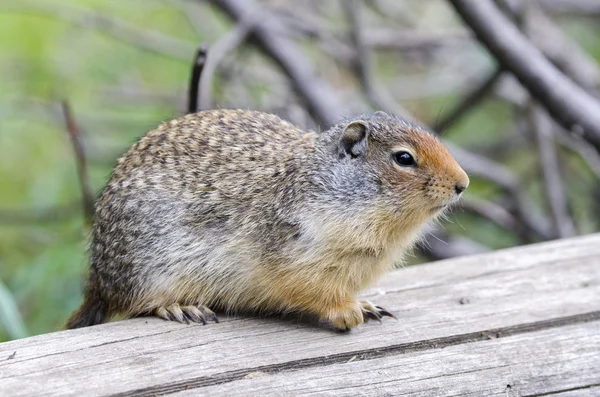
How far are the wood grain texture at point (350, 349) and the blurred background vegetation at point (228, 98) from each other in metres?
1.45

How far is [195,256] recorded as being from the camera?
3.10 meters

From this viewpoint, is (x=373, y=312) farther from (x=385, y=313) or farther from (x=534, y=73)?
(x=534, y=73)

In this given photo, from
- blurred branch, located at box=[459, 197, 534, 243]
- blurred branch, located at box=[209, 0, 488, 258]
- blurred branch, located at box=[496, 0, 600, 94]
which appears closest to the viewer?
blurred branch, located at box=[209, 0, 488, 258]

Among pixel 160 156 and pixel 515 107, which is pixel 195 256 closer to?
pixel 160 156

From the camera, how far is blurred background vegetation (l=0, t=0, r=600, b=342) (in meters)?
5.44

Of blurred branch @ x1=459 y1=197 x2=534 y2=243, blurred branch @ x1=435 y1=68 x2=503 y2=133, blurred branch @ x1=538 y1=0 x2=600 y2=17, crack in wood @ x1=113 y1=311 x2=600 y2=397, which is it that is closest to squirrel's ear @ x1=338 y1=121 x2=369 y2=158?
crack in wood @ x1=113 y1=311 x2=600 y2=397

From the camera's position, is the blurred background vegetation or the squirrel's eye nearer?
the squirrel's eye

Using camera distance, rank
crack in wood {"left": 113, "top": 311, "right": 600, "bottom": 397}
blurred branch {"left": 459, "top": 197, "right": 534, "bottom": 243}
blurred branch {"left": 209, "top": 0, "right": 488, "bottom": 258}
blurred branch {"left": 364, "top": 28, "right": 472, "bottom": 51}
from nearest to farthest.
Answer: crack in wood {"left": 113, "top": 311, "right": 600, "bottom": 397} < blurred branch {"left": 209, "top": 0, "right": 488, "bottom": 258} < blurred branch {"left": 459, "top": 197, "right": 534, "bottom": 243} < blurred branch {"left": 364, "top": 28, "right": 472, "bottom": 51}

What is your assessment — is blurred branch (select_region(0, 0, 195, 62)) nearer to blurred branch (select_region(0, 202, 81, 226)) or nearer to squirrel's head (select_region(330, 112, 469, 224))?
blurred branch (select_region(0, 202, 81, 226))

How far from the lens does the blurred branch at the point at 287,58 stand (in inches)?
210

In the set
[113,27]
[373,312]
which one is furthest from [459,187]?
[113,27]

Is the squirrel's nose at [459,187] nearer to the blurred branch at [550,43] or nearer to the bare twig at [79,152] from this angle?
the bare twig at [79,152]

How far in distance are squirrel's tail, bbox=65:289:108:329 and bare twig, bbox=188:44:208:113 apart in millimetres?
988

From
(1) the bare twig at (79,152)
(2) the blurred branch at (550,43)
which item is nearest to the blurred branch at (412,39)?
(2) the blurred branch at (550,43)
